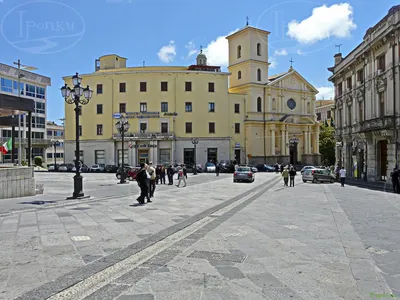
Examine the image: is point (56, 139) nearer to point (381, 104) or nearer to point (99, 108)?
point (99, 108)

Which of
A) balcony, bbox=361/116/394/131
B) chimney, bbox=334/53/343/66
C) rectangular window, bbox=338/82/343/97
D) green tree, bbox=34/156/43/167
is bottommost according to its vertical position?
green tree, bbox=34/156/43/167

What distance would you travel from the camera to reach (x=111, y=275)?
19.1 feet

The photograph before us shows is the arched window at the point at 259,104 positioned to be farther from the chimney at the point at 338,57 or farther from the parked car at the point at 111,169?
the parked car at the point at 111,169

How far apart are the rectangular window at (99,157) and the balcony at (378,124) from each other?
37743mm

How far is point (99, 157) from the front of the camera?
5659 cm

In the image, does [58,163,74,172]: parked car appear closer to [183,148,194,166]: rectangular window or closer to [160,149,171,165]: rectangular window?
[160,149,171,165]: rectangular window

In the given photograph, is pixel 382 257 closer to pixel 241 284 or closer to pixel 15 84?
pixel 241 284

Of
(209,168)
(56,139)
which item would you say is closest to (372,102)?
(209,168)

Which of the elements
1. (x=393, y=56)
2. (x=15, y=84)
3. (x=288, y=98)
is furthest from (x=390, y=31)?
(x=15, y=84)

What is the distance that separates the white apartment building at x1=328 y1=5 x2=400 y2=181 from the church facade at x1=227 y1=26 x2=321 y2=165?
2048 centimetres

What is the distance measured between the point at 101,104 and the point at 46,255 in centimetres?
5208

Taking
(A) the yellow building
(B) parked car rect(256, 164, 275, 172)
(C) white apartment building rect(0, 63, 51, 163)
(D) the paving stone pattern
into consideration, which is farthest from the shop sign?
(D) the paving stone pattern

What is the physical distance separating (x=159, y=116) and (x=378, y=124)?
110ft

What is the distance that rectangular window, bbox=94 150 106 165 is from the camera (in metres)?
56.2
